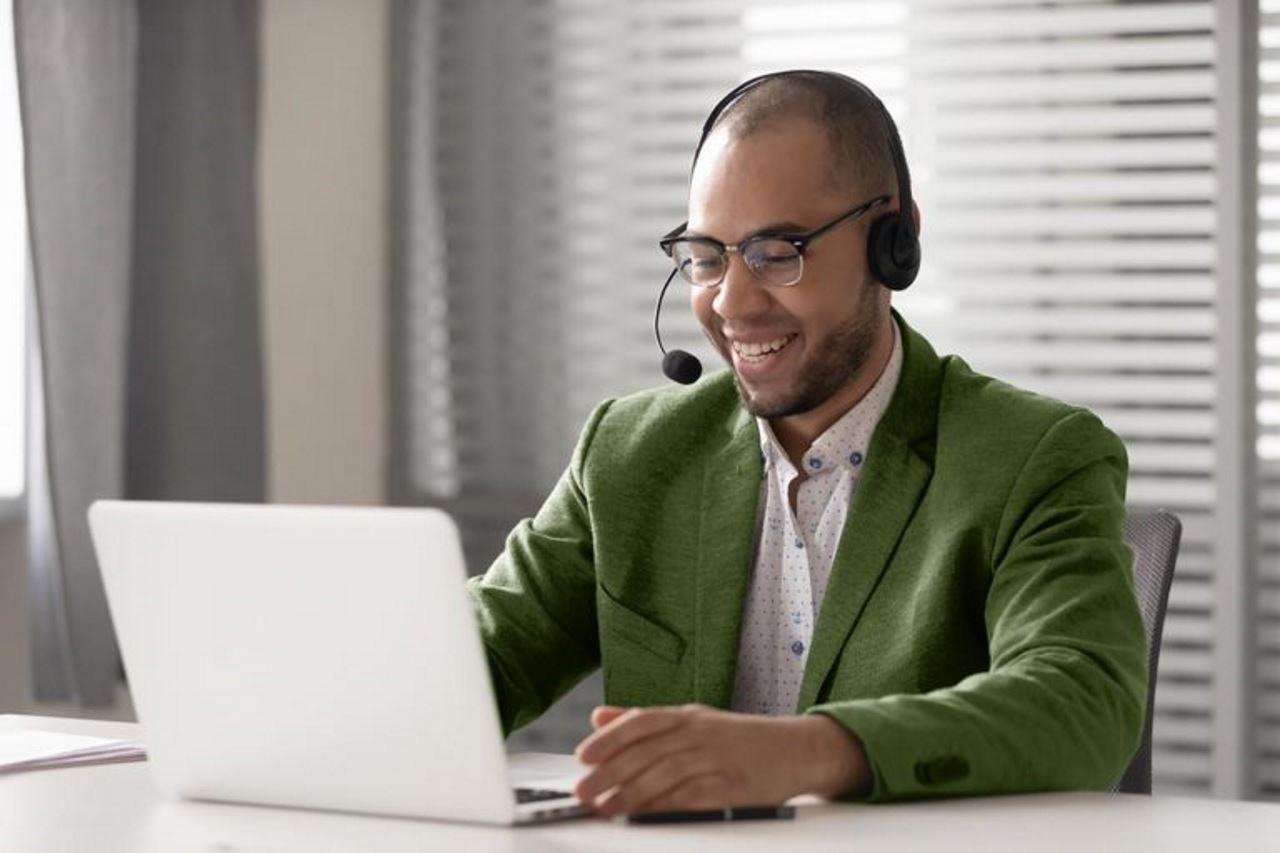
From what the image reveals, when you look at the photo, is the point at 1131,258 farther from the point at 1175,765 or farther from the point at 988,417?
the point at 988,417

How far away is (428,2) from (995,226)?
1190 millimetres

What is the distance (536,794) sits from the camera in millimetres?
1438

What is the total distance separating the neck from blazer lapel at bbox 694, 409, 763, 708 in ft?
0.11

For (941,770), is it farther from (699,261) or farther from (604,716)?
(699,261)

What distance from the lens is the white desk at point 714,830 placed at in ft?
4.26

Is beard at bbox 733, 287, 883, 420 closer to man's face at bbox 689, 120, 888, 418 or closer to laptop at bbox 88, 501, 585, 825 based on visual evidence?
man's face at bbox 689, 120, 888, 418

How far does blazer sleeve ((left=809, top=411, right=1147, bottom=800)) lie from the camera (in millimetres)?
1425


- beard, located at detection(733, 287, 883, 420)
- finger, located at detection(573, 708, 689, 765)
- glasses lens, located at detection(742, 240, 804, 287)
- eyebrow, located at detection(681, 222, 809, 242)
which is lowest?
finger, located at detection(573, 708, 689, 765)

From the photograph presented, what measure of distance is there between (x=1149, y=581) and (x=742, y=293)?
1.53 ft

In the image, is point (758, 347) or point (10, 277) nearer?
point (758, 347)

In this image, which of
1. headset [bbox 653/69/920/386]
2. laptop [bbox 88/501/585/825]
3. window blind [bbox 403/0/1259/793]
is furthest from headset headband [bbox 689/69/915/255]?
window blind [bbox 403/0/1259/793]

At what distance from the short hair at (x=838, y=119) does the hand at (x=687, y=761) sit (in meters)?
0.61

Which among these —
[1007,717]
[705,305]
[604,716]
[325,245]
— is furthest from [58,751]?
[325,245]

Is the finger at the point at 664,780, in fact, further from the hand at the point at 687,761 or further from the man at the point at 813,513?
the man at the point at 813,513
